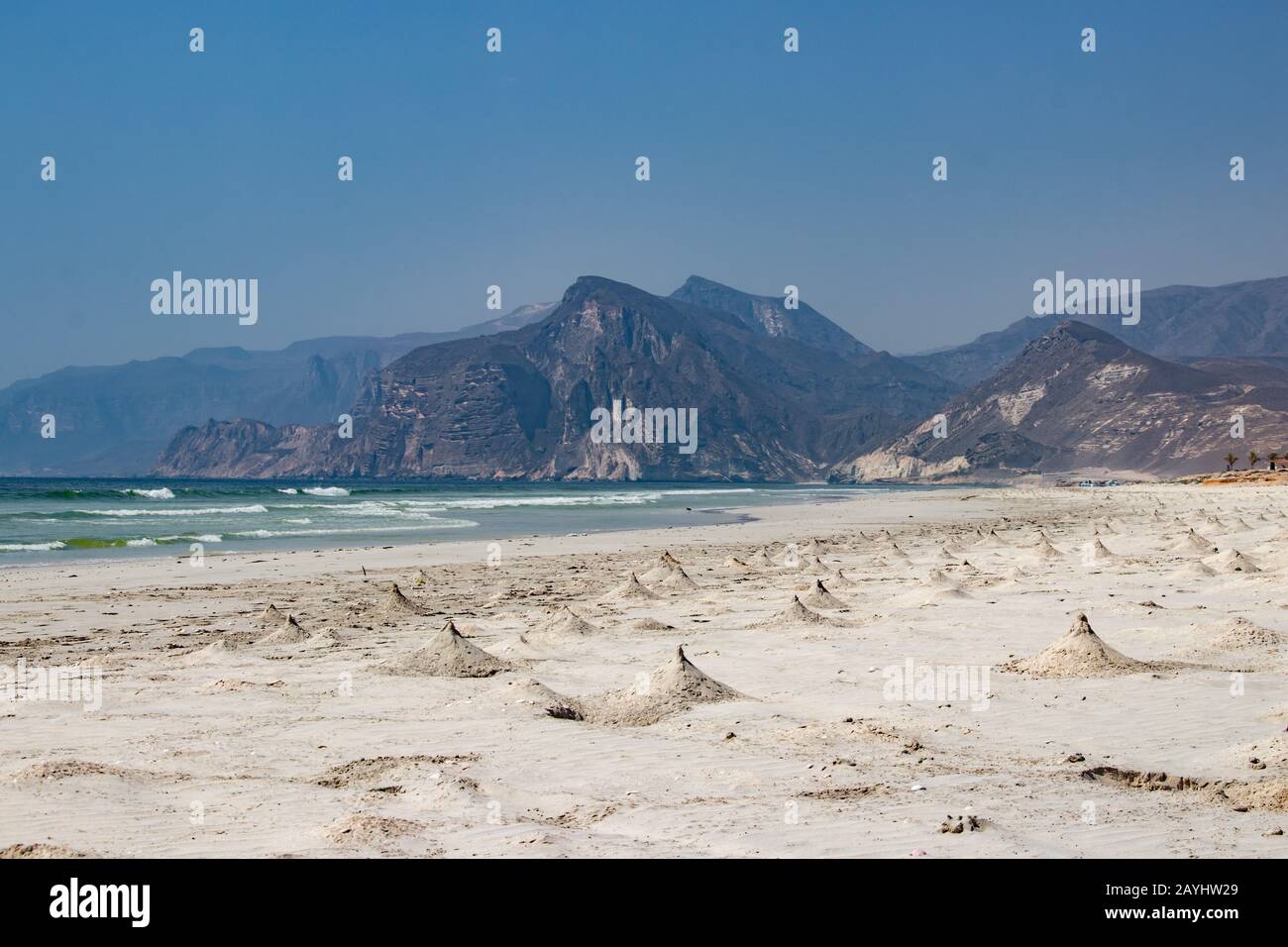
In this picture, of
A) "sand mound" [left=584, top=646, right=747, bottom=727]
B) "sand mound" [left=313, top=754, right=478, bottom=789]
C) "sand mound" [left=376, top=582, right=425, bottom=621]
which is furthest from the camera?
"sand mound" [left=376, top=582, right=425, bottom=621]

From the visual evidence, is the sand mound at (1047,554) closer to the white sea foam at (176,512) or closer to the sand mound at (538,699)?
the sand mound at (538,699)

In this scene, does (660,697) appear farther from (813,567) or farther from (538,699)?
(813,567)

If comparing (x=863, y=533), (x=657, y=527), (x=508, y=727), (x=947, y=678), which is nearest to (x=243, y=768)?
(x=508, y=727)

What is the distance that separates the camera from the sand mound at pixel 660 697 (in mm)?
9711

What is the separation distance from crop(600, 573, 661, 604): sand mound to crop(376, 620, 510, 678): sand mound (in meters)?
5.94

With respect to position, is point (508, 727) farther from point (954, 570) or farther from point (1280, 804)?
point (954, 570)

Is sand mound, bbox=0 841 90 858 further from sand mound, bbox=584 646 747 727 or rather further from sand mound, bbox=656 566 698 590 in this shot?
sand mound, bbox=656 566 698 590

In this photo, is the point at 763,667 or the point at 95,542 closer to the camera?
the point at 763,667

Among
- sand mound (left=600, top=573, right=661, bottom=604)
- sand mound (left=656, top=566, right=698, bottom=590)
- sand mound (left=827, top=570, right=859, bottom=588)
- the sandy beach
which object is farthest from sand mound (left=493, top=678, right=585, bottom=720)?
sand mound (left=827, top=570, right=859, bottom=588)
